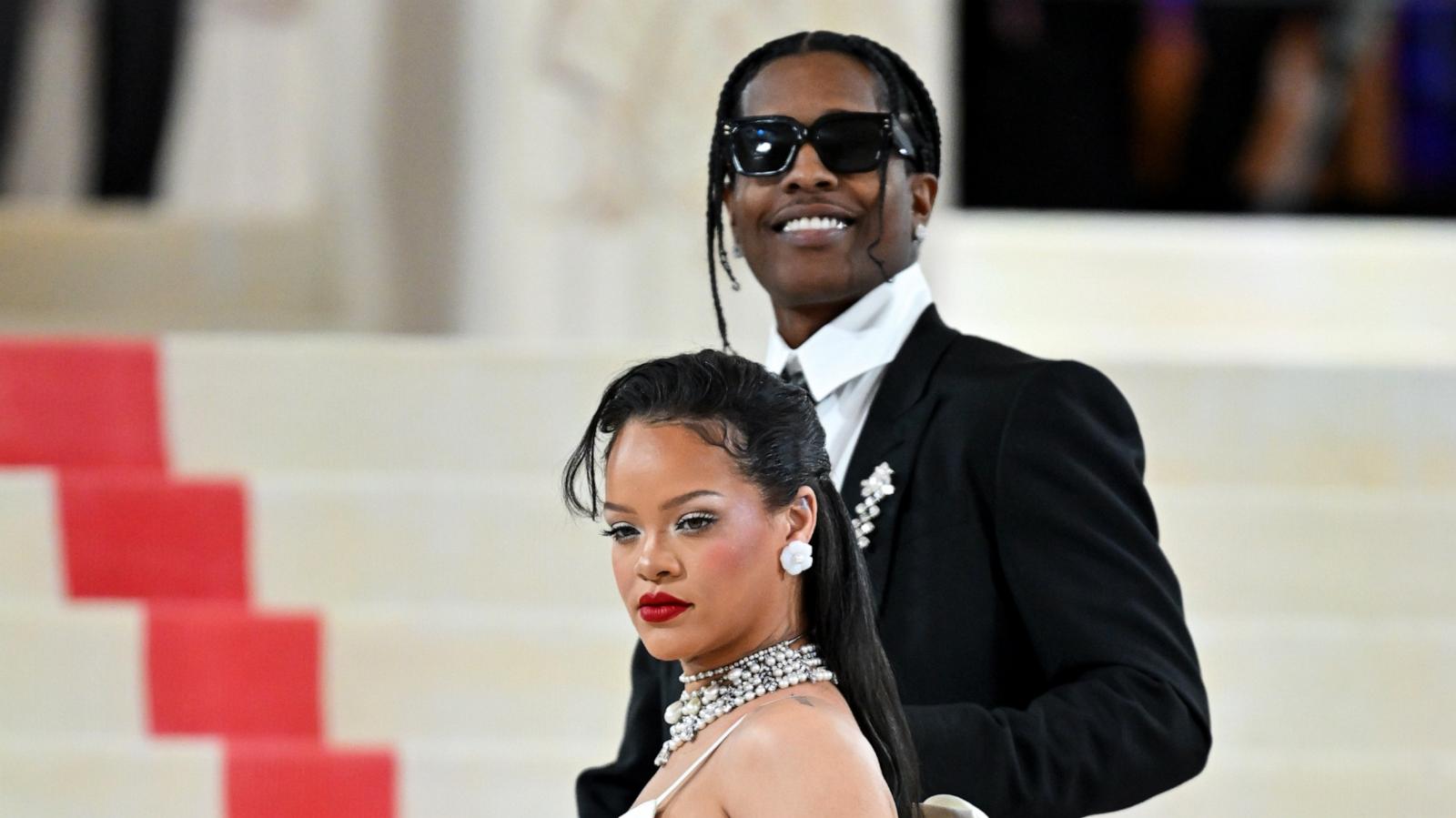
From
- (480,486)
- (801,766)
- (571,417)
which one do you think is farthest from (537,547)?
(801,766)

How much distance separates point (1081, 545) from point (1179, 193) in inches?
242

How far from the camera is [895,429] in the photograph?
5.58 feet

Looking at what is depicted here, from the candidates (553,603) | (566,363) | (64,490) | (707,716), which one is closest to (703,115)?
(566,363)

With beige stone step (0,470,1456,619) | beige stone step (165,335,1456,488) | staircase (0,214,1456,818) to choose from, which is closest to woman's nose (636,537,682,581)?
staircase (0,214,1456,818)

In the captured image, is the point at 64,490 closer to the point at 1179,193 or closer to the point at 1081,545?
the point at 1081,545

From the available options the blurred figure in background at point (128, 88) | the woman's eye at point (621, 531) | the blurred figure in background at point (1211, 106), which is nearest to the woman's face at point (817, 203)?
the woman's eye at point (621, 531)

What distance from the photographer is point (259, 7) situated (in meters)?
7.11

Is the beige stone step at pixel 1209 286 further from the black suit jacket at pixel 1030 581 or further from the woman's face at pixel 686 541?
the woman's face at pixel 686 541

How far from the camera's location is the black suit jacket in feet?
4.99

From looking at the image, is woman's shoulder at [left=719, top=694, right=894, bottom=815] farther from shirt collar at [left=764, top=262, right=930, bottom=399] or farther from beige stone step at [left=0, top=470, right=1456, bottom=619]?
beige stone step at [left=0, top=470, right=1456, bottom=619]

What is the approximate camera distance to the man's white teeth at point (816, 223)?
5.59 feet

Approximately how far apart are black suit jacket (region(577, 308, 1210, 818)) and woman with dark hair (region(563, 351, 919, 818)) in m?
0.17

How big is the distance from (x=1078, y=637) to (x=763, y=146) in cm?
51

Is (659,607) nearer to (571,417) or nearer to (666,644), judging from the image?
(666,644)
